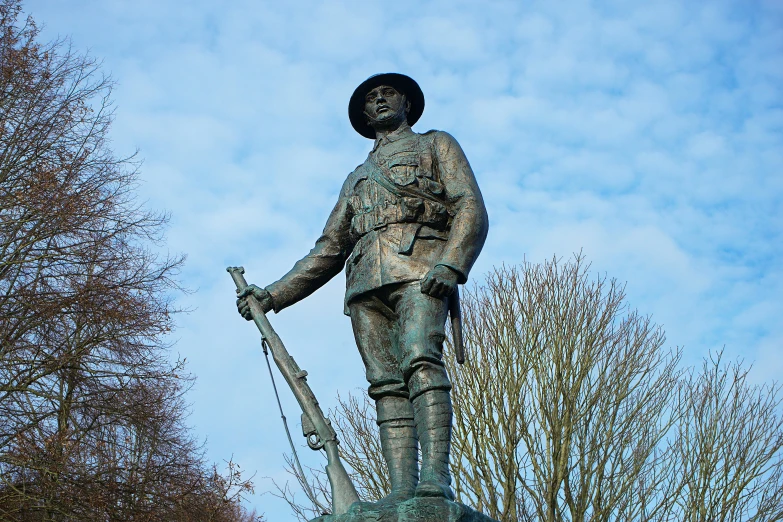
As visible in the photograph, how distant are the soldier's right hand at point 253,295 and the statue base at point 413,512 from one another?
1.60 metres

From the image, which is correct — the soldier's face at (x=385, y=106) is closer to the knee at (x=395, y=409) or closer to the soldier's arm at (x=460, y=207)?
the soldier's arm at (x=460, y=207)

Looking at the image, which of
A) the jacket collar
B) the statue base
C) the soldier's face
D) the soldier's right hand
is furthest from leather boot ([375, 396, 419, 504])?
the soldier's face

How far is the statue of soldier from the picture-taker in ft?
18.4

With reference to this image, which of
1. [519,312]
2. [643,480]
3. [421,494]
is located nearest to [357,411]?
[519,312]

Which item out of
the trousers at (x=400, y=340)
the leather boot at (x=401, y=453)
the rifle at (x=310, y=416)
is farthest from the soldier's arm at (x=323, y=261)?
the leather boot at (x=401, y=453)

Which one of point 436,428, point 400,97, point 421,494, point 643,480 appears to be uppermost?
point 643,480

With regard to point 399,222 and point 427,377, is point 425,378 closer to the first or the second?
point 427,377

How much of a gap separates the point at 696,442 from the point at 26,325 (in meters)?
10.2

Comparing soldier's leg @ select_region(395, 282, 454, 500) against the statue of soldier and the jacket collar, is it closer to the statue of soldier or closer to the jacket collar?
the statue of soldier

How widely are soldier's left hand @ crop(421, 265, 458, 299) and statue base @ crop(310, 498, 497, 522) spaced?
1.20 m

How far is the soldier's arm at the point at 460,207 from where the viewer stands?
5.84 m

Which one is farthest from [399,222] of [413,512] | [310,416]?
[413,512]

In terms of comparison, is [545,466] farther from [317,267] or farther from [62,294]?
[317,267]

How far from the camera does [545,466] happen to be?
16547 mm
